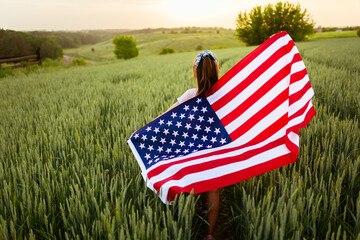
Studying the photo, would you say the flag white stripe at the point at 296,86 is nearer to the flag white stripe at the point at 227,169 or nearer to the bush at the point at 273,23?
the flag white stripe at the point at 227,169

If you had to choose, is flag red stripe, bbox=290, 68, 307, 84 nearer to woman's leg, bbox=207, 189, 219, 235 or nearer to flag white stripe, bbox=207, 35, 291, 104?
flag white stripe, bbox=207, 35, 291, 104

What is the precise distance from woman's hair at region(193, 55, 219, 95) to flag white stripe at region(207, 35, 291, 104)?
3.7 inches

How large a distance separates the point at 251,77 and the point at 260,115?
32 cm

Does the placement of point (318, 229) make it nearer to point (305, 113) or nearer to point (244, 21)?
point (305, 113)

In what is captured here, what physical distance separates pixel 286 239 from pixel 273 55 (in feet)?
4.18

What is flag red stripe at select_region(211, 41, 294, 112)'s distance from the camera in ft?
5.57

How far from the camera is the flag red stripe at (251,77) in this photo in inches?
66.9

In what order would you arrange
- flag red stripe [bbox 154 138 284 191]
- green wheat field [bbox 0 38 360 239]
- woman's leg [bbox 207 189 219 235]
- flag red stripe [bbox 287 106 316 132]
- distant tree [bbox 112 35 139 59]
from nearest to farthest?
green wheat field [bbox 0 38 360 239] → woman's leg [bbox 207 189 219 235] → flag red stripe [bbox 154 138 284 191] → flag red stripe [bbox 287 106 316 132] → distant tree [bbox 112 35 139 59]

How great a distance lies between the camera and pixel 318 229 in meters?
1.13

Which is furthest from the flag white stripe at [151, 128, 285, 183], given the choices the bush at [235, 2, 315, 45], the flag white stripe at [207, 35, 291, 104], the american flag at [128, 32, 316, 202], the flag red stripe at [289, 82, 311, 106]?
the bush at [235, 2, 315, 45]

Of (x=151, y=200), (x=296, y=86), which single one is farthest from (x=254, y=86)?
(x=151, y=200)

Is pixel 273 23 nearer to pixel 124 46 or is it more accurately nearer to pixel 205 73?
pixel 124 46

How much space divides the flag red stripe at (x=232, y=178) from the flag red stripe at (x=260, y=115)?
1.01ft

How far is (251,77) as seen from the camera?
174cm
